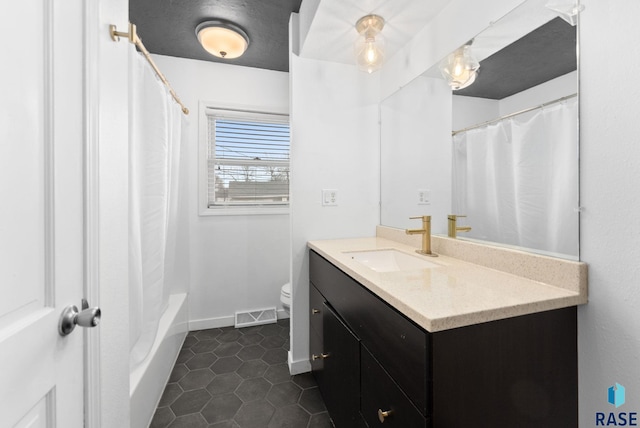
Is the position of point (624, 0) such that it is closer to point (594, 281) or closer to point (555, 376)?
point (594, 281)

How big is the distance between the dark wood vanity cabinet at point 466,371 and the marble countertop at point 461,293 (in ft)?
0.09

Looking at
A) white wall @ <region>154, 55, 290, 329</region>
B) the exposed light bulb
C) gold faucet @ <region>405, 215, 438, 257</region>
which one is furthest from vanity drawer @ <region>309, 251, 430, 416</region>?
white wall @ <region>154, 55, 290, 329</region>

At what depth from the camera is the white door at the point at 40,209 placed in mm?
521

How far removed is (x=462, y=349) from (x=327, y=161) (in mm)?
1404

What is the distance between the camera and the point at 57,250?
0.66m

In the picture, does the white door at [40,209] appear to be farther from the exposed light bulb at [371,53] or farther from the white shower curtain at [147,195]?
the exposed light bulb at [371,53]

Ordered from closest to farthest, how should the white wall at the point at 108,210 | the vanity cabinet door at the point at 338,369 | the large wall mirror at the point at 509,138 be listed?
1. the white wall at the point at 108,210
2. the large wall mirror at the point at 509,138
3. the vanity cabinet door at the point at 338,369

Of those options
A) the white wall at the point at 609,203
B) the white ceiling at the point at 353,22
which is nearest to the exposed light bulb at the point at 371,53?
the white ceiling at the point at 353,22

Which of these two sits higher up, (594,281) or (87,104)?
(87,104)

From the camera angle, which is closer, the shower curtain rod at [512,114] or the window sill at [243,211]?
the shower curtain rod at [512,114]

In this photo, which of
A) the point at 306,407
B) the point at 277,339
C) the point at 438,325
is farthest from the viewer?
the point at 277,339

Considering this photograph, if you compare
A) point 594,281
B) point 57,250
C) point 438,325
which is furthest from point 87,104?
point 594,281

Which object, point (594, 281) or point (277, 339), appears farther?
point (277, 339)

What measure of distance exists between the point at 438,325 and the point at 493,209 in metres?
0.76
